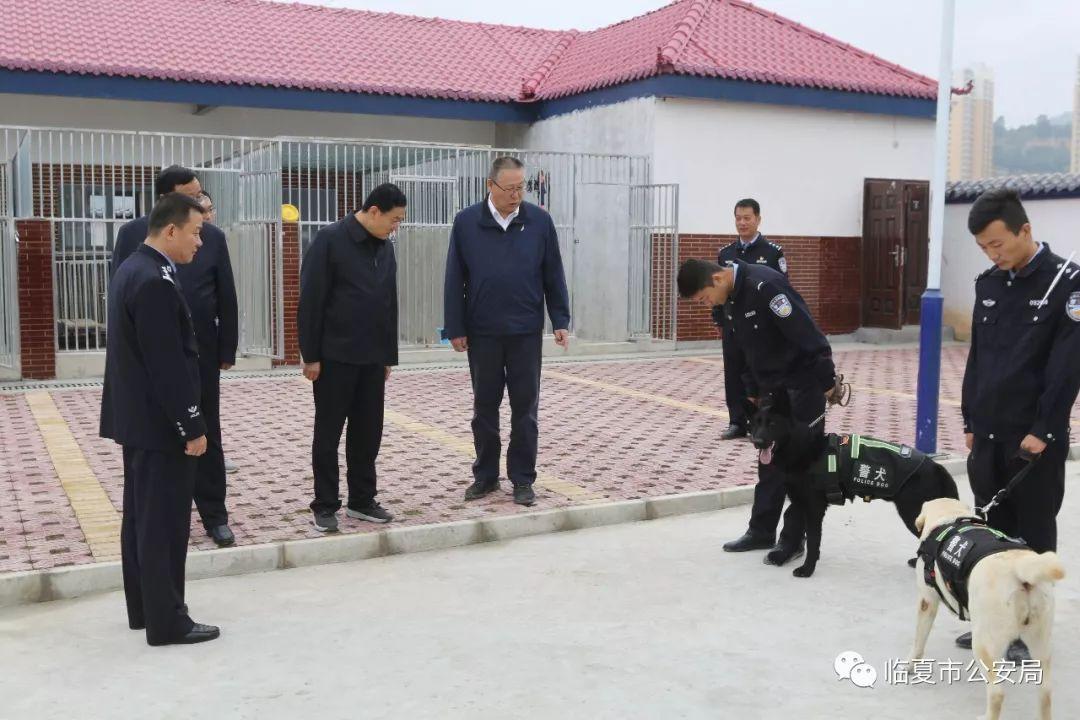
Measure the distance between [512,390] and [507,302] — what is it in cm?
57

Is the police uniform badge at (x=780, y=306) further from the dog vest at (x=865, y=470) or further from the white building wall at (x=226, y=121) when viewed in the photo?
the white building wall at (x=226, y=121)

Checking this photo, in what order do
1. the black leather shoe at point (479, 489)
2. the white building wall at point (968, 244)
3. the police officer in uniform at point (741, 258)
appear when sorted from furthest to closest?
the white building wall at point (968, 244) < the police officer in uniform at point (741, 258) < the black leather shoe at point (479, 489)

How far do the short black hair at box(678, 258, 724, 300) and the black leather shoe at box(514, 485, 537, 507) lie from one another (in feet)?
6.31

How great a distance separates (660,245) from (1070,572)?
1145cm

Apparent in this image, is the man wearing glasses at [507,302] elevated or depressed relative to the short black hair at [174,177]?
depressed

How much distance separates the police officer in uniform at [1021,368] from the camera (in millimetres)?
4336

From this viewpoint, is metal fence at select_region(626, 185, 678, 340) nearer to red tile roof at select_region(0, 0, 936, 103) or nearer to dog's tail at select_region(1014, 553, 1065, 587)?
red tile roof at select_region(0, 0, 936, 103)

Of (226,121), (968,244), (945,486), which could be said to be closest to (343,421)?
(945,486)

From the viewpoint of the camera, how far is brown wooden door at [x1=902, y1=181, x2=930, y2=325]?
60.2 feet

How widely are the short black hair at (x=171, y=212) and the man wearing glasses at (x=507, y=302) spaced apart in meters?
2.42

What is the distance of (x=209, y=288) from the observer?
622 cm

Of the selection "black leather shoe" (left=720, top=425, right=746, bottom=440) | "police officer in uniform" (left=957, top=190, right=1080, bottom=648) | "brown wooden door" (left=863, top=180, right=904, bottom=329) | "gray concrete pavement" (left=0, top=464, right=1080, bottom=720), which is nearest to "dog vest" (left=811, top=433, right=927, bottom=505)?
"gray concrete pavement" (left=0, top=464, right=1080, bottom=720)

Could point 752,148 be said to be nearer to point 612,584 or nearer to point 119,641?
point 612,584

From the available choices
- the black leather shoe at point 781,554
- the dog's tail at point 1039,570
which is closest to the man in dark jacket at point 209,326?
the black leather shoe at point 781,554
